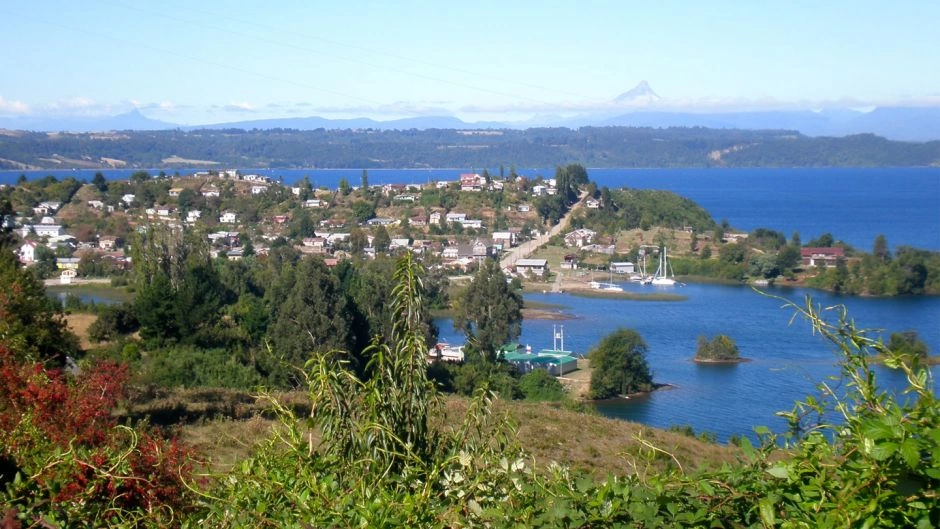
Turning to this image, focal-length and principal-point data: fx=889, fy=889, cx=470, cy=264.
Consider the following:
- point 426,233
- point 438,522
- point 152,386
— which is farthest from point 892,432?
point 426,233

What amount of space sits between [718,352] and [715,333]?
263 cm

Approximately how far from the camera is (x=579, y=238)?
32688mm

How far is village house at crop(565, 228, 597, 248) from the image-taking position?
3244 centimetres

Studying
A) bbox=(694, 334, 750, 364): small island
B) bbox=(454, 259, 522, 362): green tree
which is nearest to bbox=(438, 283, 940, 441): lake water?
bbox=(694, 334, 750, 364): small island

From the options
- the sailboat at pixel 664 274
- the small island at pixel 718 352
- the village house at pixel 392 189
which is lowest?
the sailboat at pixel 664 274

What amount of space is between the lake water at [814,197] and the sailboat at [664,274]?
23.0ft

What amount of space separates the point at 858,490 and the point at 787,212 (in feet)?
155

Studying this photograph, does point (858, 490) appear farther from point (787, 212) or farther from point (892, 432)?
point (787, 212)

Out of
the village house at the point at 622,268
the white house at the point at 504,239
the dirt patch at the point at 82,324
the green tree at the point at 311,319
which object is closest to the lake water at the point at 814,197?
the village house at the point at 622,268

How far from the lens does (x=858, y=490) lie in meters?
0.99

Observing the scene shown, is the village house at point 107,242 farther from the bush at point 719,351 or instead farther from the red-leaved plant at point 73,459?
the red-leaved plant at point 73,459

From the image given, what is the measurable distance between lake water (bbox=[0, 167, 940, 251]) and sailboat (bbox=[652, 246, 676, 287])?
23.0 feet

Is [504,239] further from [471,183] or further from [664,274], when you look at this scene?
[471,183]

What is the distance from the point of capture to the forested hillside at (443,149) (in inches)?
2625
